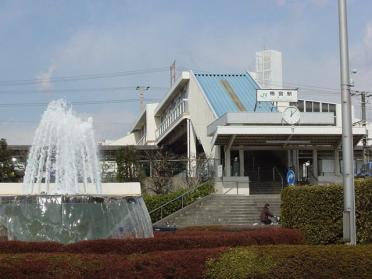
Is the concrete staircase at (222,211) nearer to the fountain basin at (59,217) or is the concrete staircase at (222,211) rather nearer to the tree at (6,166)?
the tree at (6,166)

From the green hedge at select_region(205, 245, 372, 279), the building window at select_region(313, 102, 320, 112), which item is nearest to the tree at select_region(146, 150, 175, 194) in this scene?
the building window at select_region(313, 102, 320, 112)

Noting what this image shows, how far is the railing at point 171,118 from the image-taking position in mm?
57347

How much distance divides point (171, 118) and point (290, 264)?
183 ft

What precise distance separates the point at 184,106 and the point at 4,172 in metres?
16.0

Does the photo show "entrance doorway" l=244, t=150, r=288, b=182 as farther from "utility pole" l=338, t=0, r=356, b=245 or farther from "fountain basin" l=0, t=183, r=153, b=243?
A: "fountain basin" l=0, t=183, r=153, b=243

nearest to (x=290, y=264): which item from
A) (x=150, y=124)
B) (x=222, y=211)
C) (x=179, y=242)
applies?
(x=179, y=242)

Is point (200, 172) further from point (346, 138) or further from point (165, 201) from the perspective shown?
point (346, 138)

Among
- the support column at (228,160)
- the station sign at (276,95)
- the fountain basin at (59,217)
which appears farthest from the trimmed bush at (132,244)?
the station sign at (276,95)

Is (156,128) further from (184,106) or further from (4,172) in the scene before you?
(4,172)

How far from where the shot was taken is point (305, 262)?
9.63 metres

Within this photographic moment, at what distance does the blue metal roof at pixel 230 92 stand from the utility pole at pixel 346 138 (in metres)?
32.0

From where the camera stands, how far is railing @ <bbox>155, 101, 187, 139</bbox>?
A: 188ft

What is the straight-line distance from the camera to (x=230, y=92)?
5109 cm

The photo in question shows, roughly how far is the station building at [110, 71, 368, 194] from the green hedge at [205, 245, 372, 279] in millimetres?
30456
